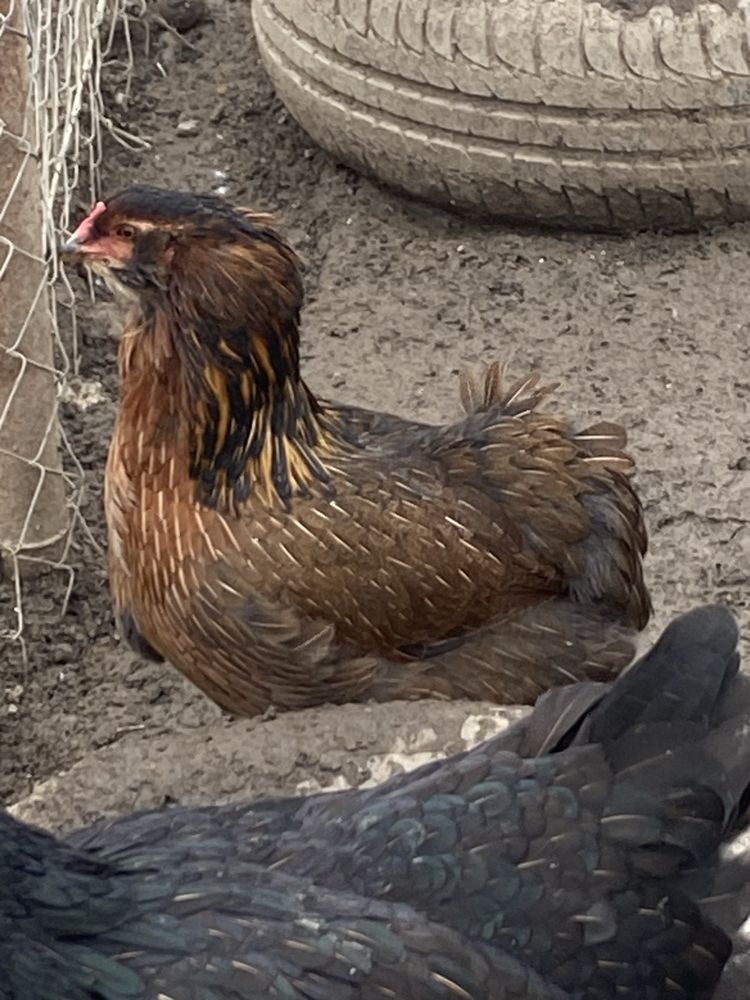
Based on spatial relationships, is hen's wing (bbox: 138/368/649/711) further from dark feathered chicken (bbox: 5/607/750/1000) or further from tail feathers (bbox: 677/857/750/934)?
tail feathers (bbox: 677/857/750/934)

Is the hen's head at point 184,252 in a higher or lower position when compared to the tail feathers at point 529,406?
higher

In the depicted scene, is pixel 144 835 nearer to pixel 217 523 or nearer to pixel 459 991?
pixel 459 991

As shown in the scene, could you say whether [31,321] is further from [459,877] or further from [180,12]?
[180,12]

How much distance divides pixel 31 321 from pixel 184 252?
30.3 inches

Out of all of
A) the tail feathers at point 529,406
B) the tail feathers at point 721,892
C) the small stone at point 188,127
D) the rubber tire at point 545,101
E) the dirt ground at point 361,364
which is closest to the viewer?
the tail feathers at point 721,892

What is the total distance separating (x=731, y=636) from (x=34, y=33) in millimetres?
2470

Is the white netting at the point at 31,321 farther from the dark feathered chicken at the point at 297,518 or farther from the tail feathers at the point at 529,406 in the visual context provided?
the tail feathers at the point at 529,406

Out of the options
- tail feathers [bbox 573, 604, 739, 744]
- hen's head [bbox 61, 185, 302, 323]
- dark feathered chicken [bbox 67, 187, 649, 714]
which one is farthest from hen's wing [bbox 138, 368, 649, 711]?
tail feathers [bbox 573, 604, 739, 744]

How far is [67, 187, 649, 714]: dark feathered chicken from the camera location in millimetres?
2676

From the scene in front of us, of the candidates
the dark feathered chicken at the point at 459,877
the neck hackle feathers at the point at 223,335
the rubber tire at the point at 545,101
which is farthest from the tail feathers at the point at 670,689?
the rubber tire at the point at 545,101

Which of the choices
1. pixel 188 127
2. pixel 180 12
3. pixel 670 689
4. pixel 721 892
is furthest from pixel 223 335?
pixel 180 12

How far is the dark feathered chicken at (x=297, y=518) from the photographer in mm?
2676

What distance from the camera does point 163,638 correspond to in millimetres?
2801

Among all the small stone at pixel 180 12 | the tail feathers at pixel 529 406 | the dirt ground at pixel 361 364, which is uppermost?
the small stone at pixel 180 12
